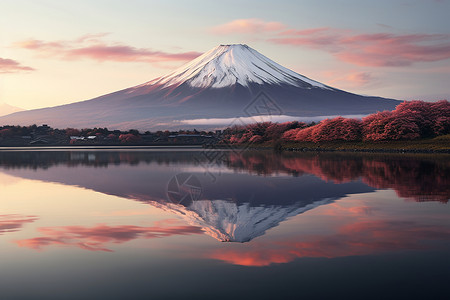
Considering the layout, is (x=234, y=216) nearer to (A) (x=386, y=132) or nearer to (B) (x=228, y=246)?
(B) (x=228, y=246)

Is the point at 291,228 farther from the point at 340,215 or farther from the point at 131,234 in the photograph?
the point at 131,234

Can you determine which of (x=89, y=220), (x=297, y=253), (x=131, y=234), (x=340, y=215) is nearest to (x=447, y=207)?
(x=340, y=215)

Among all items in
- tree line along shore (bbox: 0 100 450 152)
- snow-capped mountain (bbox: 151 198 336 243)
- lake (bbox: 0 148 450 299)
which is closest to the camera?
lake (bbox: 0 148 450 299)

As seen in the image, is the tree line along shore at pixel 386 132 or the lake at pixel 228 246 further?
the tree line along shore at pixel 386 132

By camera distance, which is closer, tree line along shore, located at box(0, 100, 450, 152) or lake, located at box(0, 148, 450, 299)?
lake, located at box(0, 148, 450, 299)

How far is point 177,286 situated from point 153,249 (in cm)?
290

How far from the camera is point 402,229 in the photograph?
13219 millimetres

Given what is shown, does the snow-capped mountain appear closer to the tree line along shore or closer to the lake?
the lake

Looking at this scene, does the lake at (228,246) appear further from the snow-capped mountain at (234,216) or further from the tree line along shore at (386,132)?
the tree line along shore at (386,132)

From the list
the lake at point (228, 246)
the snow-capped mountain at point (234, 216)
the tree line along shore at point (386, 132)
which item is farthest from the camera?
the tree line along shore at point (386, 132)

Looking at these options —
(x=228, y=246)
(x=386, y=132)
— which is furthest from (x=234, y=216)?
(x=386, y=132)

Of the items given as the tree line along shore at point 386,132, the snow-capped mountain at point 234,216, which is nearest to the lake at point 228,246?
the snow-capped mountain at point 234,216

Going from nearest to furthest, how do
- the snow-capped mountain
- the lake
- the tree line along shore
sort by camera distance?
1. the lake
2. the snow-capped mountain
3. the tree line along shore

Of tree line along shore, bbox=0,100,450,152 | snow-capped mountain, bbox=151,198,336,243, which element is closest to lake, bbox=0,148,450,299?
snow-capped mountain, bbox=151,198,336,243
